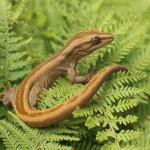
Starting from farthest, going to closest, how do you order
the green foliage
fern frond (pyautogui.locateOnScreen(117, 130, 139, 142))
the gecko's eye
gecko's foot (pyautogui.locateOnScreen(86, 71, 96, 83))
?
the gecko's eye < gecko's foot (pyautogui.locateOnScreen(86, 71, 96, 83)) < the green foliage < fern frond (pyautogui.locateOnScreen(117, 130, 139, 142))

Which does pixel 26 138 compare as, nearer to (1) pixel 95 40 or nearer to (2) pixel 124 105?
(2) pixel 124 105

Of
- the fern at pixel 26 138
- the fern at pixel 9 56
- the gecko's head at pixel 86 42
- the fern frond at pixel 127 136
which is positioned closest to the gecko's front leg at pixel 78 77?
the gecko's head at pixel 86 42

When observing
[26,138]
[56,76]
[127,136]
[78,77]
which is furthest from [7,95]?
[127,136]

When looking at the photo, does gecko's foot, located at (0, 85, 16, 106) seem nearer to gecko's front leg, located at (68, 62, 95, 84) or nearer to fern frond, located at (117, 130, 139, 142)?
gecko's front leg, located at (68, 62, 95, 84)

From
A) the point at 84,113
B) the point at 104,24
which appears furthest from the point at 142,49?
the point at 84,113

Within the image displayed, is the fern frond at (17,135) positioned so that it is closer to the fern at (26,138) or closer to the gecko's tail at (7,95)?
the fern at (26,138)

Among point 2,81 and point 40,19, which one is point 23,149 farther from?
point 40,19

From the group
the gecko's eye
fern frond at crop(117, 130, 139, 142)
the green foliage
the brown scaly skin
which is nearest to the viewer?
fern frond at crop(117, 130, 139, 142)

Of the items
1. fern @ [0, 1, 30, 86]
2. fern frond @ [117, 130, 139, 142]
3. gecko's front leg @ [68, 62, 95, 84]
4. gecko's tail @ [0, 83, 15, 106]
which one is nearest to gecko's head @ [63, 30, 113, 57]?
gecko's front leg @ [68, 62, 95, 84]
